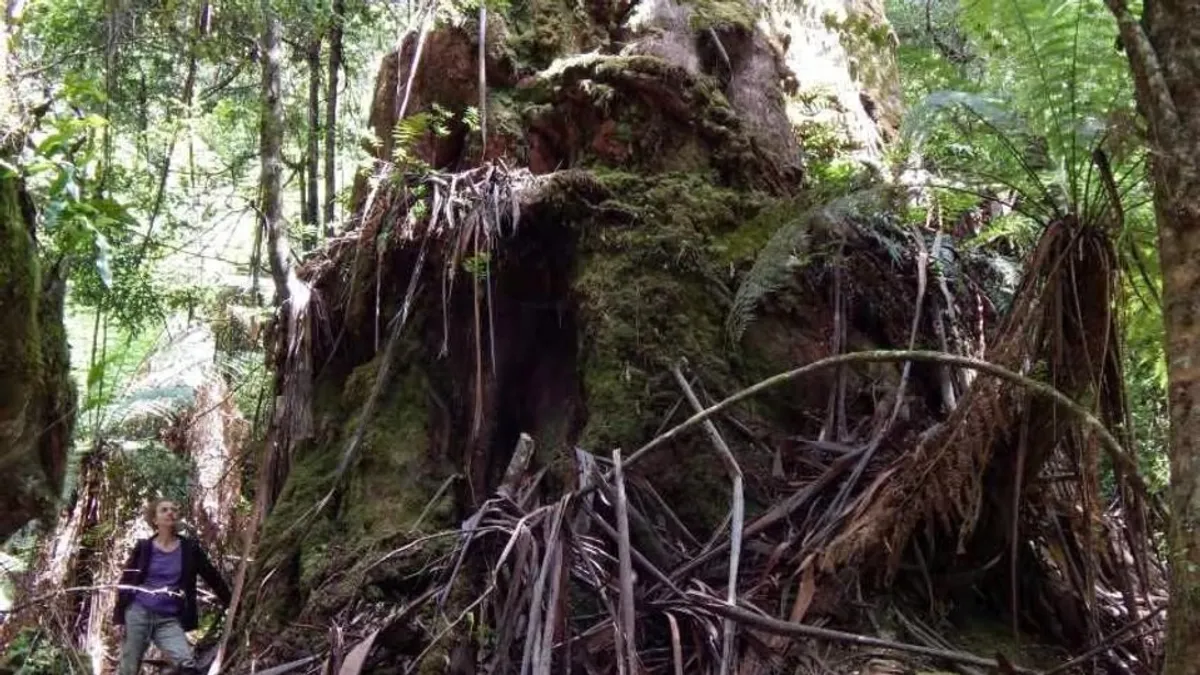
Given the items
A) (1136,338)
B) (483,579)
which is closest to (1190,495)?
(1136,338)

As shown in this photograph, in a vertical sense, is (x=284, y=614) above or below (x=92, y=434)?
below

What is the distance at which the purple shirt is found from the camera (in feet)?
17.8

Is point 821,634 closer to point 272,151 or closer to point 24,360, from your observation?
point 24,360

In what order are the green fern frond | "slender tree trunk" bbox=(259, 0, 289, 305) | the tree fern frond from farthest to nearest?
"slender tree trunk" bbox=(259, 0, 289, 305), the green fern frond, the tree fern frond

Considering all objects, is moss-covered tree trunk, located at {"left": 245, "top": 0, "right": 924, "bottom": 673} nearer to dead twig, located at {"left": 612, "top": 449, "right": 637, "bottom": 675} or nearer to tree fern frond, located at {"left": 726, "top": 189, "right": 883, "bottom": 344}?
tree fern frond, located at {"left": 726, "top": 189, "right": 883, "bottom": 344}

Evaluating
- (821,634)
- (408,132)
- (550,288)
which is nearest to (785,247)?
(821,634)

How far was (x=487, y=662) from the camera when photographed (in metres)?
3.35

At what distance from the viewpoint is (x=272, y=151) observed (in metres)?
6.99

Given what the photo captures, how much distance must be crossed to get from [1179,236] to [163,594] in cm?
518

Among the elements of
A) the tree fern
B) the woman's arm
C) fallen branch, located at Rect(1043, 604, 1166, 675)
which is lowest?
the woman's arm

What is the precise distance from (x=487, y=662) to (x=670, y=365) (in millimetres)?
1649

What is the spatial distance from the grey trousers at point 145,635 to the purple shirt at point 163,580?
42 mm

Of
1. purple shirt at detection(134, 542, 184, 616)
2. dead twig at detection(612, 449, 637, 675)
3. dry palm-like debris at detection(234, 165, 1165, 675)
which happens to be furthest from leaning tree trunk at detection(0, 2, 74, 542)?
dead twig at detection(612, 449, 637, 675)

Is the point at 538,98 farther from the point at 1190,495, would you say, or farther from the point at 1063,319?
the point at 1190,495
